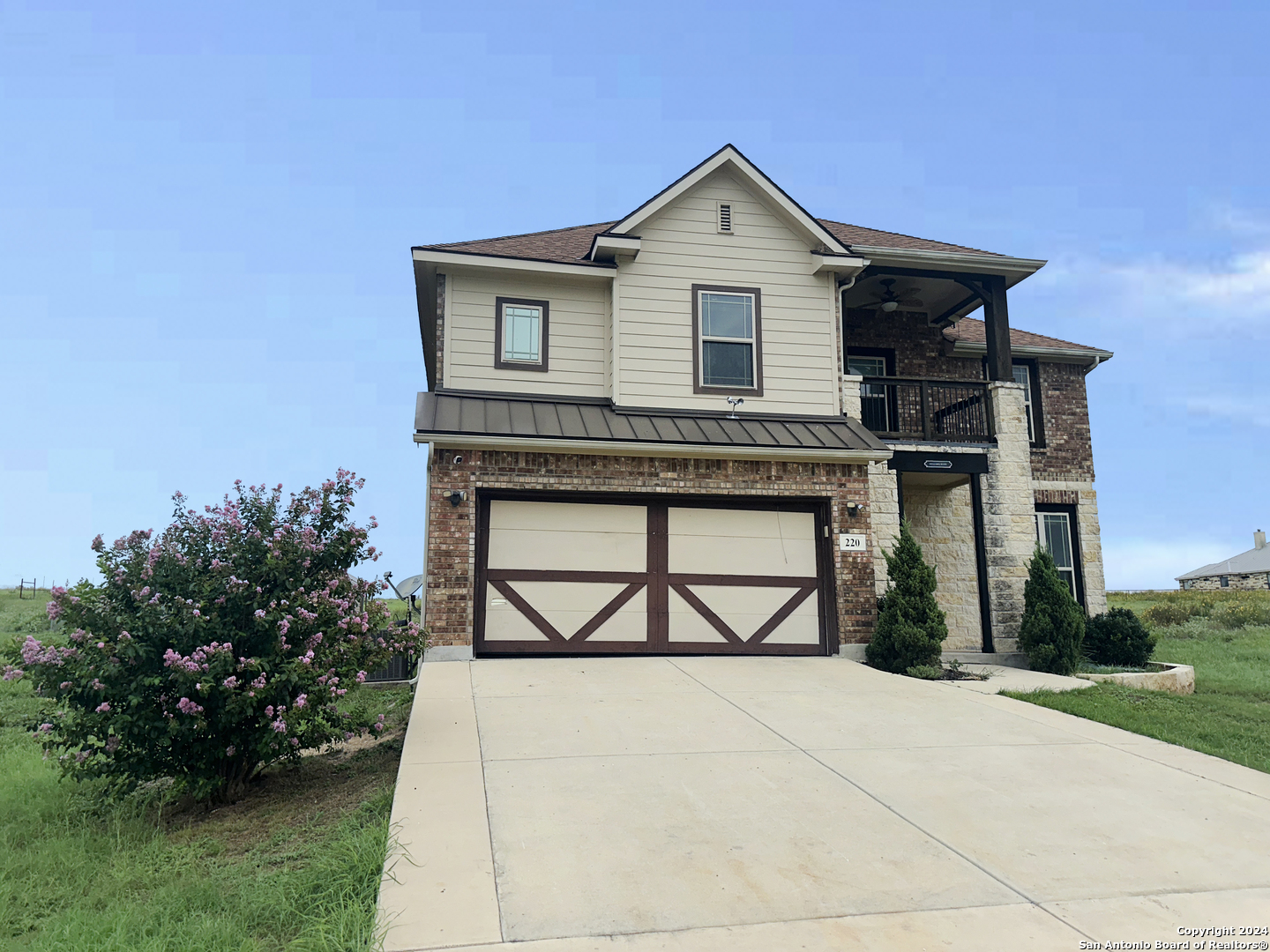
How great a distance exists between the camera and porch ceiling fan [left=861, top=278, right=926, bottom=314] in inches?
598

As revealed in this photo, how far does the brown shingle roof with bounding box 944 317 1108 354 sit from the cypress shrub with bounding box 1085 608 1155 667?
17.8 ft

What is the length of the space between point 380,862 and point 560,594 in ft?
23.0

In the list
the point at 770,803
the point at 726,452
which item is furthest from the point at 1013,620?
the point at 770,803

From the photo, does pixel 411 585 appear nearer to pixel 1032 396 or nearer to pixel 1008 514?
pixel 1008 514

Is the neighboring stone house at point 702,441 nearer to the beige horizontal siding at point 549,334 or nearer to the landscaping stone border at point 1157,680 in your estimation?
the beige horizontal siding at point 549,334

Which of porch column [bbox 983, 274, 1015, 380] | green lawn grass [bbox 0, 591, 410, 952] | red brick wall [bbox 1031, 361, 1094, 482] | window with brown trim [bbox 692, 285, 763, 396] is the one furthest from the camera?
red brick wall [bbox 1031, 361, 1094, 482]

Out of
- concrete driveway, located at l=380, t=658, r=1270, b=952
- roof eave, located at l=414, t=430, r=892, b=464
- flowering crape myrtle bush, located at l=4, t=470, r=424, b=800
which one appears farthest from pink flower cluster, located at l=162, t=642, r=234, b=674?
roof eave, located at l=414, t=430, r=892, b=464

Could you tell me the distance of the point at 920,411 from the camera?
1425cm

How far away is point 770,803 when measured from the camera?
5.33m

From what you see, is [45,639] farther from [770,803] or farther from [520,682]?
[770,803]

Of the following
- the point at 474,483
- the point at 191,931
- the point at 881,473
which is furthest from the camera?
the point at 881,473

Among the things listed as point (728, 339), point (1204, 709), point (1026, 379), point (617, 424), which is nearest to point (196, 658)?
point (617, 424)

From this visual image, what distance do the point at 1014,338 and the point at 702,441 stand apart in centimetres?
883

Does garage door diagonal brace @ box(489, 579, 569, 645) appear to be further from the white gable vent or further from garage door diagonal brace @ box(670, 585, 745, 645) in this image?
the white gable vent
